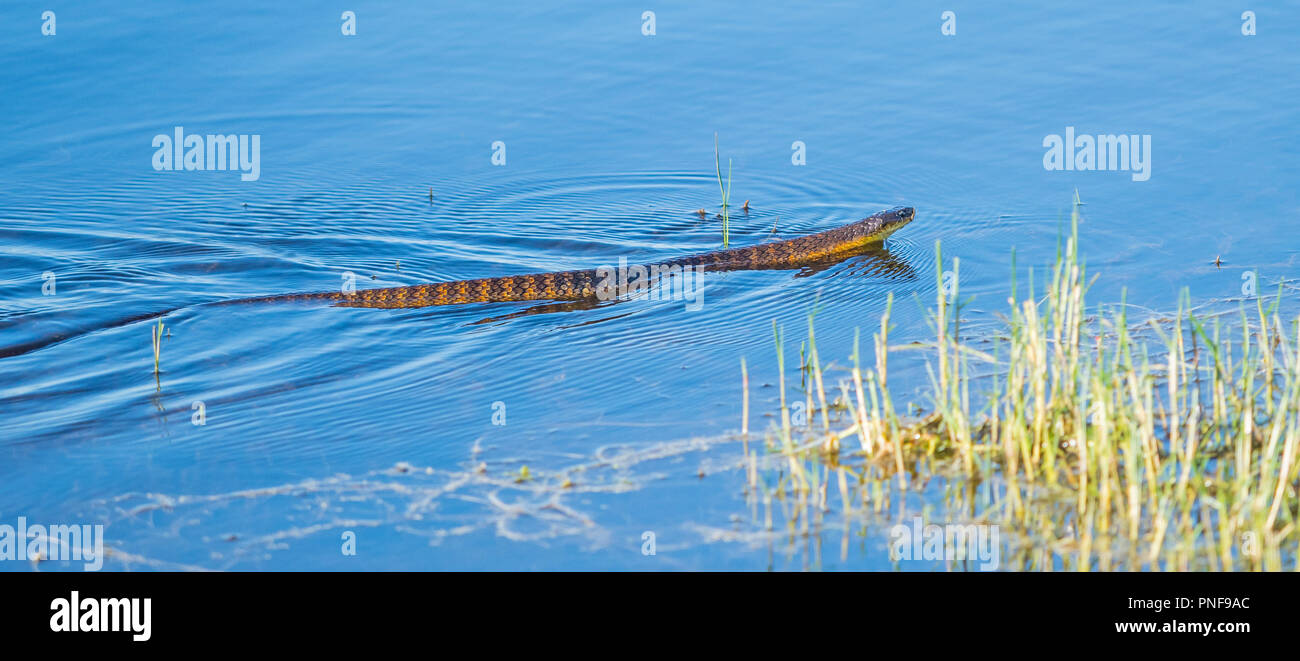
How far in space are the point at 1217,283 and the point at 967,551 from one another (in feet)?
13.9

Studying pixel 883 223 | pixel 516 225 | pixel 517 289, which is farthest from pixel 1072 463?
pixel 516 225

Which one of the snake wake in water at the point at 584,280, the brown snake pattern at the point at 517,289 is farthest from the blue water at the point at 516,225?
the brown snake pattern at the point at 517,289

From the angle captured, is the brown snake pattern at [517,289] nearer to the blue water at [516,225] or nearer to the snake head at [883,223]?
the blue water at [516,225]

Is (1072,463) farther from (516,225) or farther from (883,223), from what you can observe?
(516,225)

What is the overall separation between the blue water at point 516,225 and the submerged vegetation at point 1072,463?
1.10ft

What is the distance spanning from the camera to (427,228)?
1009 cm

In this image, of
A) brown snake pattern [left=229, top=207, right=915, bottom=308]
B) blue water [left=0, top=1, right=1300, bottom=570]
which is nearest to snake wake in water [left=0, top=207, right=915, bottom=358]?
brown snake pattern [left=229, top=207, right=915, bottom=308]

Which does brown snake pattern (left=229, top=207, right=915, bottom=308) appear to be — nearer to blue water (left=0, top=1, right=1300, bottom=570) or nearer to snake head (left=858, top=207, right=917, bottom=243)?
blue water (left=0, top=1, right=1300, bottom=570)

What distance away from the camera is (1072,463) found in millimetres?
5191

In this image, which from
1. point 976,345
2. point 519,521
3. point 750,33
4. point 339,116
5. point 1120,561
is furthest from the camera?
point 750,33

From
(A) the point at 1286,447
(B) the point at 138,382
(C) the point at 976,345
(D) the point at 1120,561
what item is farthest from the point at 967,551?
(B) the point at 138,382

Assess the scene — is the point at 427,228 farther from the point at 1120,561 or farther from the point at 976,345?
the point at 1120,561

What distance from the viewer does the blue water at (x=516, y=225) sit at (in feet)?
18.0

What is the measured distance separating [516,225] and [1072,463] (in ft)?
19.0
